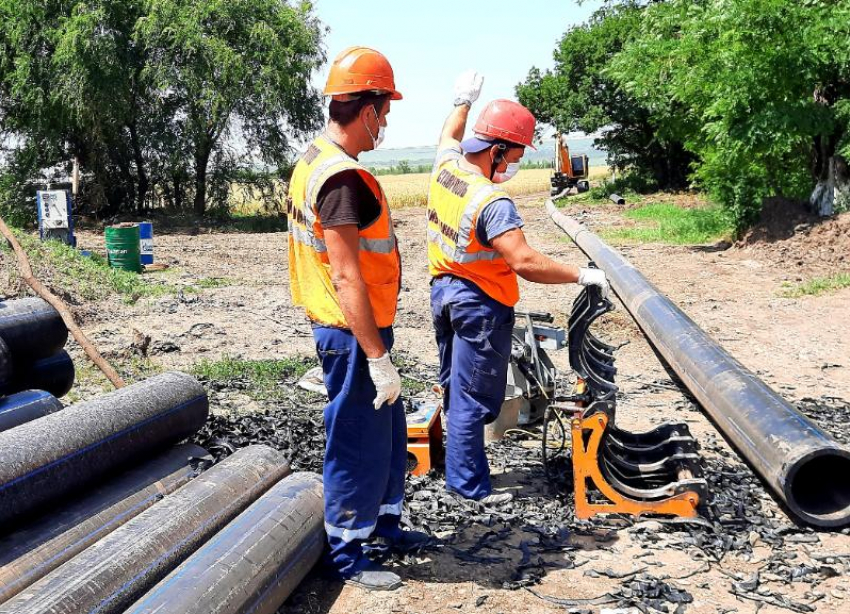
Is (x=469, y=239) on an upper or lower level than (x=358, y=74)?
lower

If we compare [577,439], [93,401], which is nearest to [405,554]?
[577,439]

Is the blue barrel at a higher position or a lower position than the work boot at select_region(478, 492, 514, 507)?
higher

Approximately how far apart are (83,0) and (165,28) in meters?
2.26

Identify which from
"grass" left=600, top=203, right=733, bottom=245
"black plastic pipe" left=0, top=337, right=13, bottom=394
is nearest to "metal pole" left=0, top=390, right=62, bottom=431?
"black plastic pipe" left=0, top=337, right=13, bottom=394

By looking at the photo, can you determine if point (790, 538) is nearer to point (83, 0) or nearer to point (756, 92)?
point (756, 92)

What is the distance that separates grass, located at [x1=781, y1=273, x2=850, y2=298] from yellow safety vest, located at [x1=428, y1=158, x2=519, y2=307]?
7464 millimetres

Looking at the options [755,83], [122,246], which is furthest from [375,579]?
[755,83]

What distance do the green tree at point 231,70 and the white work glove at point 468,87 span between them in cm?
1888

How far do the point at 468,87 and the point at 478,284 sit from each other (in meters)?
1.67

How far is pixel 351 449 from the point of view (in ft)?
11.3

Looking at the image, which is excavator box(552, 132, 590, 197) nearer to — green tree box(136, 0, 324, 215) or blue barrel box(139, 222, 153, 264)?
green tree box(136, 0, 324, 215)

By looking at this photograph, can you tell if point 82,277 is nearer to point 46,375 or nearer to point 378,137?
point 46,375

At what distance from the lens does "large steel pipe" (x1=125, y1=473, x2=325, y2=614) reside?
9.34 ft

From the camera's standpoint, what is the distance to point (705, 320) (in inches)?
368
